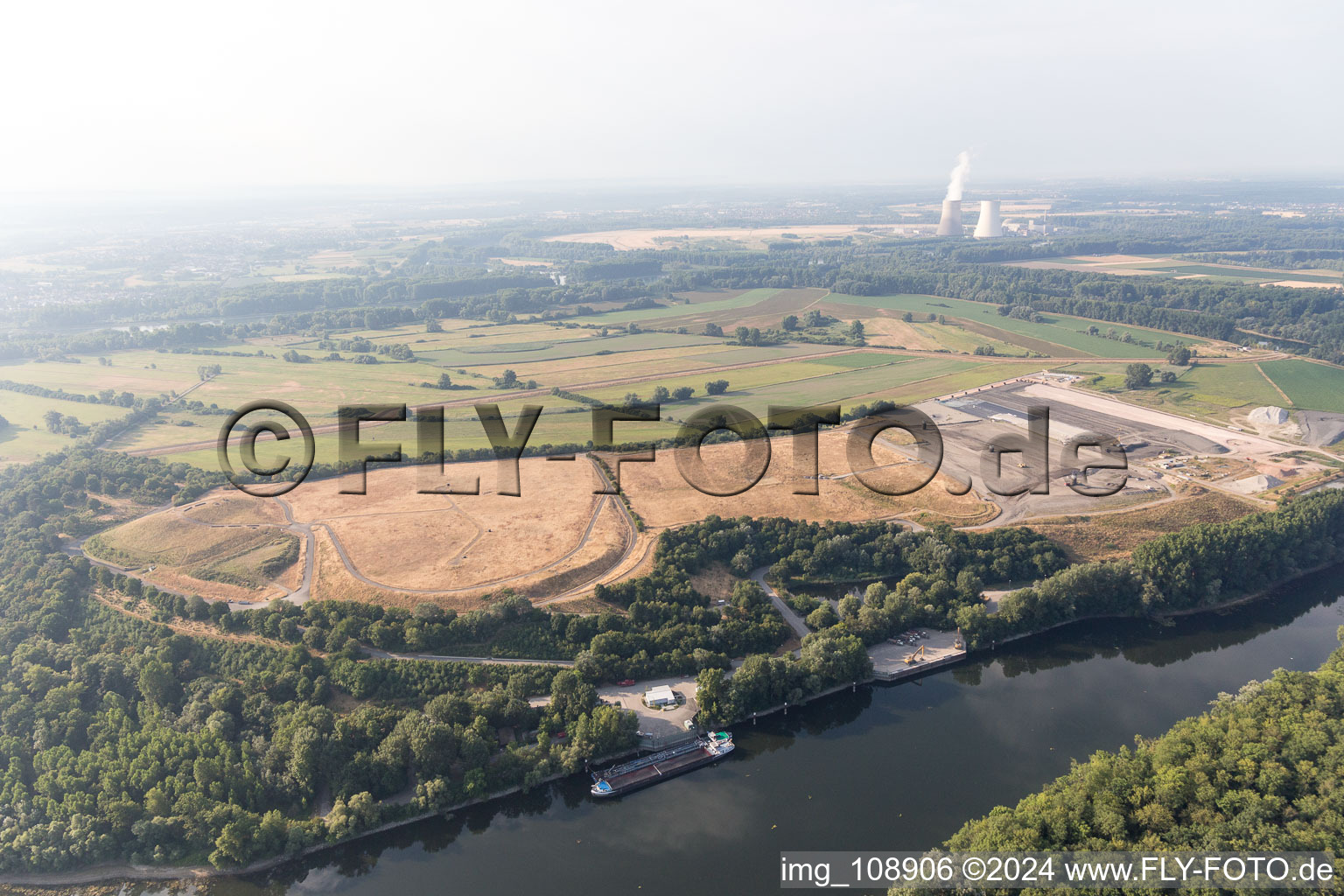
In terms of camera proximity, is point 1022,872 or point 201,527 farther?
point 201,527

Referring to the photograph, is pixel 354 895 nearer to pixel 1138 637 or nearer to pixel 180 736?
pixel 180 736

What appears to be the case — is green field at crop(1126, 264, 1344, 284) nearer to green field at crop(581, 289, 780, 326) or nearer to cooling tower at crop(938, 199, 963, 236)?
Answer: cooling tower at crop(938, 199, 963, 236)

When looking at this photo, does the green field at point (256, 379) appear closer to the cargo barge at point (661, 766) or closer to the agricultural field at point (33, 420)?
the agricultural field at point (33, 420)

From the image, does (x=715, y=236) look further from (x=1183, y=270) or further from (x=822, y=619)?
(x=822, y=619)

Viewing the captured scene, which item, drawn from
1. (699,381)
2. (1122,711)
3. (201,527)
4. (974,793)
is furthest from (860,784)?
(699,381)

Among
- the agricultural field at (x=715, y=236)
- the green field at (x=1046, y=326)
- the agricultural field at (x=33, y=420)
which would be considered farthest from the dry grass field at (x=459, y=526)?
the agricultural field at (x=715, y=236)

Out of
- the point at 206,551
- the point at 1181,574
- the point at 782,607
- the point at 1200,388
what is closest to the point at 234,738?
the point at 206,551

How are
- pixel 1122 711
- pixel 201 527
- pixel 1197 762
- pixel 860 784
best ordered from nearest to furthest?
pixel 1197 762 < pixel 860 784 < pixel 1122 711 < pixel 201 527
